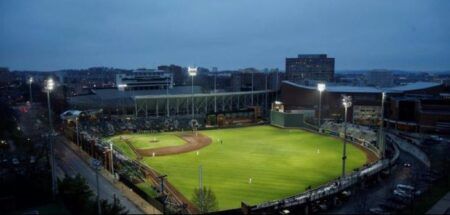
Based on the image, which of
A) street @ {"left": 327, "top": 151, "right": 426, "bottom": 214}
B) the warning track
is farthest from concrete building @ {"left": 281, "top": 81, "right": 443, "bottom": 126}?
street @ {"left": 327, "top": 151, "right": 426, "bottom": 214}

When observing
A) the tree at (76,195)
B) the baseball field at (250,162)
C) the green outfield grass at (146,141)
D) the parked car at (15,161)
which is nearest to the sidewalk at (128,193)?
the tree at (76,195)

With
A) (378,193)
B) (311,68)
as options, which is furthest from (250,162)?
(311,68)

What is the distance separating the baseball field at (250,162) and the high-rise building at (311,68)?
108 metres

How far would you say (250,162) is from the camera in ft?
124

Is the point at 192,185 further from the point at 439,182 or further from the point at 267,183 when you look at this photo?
the point at 439,182

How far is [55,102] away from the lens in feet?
245

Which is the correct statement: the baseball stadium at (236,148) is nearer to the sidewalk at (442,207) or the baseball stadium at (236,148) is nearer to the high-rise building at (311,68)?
the sidewalk at (442,207)

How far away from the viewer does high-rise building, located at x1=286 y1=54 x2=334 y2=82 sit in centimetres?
15988

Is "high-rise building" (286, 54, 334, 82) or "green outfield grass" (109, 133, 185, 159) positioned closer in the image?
"green outfield grass" (109, 133, 185, 159)

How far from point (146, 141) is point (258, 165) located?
818 inches

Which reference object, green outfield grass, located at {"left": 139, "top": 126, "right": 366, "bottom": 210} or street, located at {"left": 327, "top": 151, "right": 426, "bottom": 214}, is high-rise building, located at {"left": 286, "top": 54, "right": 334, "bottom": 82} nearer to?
green outfield grass, located at {"left": 139, "top": 126, "right": 366, "bottom": 210}

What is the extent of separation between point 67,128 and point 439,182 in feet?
158

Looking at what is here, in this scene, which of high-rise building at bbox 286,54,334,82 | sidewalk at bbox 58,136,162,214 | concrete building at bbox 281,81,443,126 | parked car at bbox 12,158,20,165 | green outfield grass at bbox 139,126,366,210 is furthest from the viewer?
high-rise building at bbox 286,54,334,82

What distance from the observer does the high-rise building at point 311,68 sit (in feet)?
525
